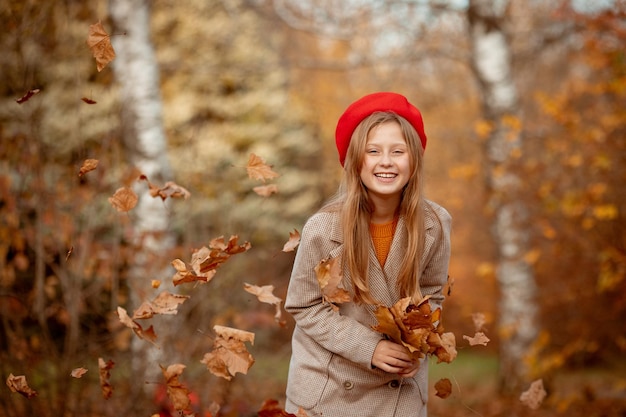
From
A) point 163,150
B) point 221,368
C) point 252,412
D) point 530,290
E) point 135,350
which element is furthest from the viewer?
point 530,290

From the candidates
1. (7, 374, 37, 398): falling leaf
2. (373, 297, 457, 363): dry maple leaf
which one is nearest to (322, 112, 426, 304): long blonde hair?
(373, 297, 457, 363): dry maple leaf

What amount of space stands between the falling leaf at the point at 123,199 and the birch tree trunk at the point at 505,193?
4.53 meters

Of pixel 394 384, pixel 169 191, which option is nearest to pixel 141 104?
pixel 169 191

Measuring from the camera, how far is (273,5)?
8.95 m

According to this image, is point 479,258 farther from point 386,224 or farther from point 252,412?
point 386,224

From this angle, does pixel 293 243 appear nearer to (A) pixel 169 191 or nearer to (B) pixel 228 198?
(A) pixel 169 191

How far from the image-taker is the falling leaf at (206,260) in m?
2.51

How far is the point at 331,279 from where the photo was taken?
88.6 inches

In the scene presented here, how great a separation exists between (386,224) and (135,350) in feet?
9.47

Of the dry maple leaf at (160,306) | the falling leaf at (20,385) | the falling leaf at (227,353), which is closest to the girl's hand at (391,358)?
the falling leaf at (227,353)

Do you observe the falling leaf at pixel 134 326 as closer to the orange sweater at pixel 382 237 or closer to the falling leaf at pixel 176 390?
the falling leaf at pixel 176 390

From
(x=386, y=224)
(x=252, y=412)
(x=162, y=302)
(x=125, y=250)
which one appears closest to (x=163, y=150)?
(x=125, y=250)

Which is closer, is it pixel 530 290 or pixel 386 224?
pixel 386 224

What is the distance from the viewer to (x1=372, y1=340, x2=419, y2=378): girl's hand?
7.45 feet
